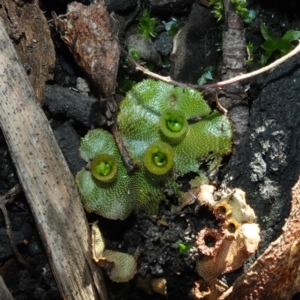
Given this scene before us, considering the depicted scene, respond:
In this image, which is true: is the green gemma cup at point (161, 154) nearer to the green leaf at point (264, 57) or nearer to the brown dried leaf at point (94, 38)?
the brown dried leaf at point (94, 38)

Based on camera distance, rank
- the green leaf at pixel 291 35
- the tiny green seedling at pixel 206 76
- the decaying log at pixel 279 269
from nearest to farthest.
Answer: the decaying log at pixel 279 269 < the green leaf at pixel 291 35 < the tiny green seedling at pixel 206 76

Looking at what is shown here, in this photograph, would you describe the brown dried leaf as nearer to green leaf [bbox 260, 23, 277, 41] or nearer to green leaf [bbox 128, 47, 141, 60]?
green leaf [bbox 128, 47, 141, 60]

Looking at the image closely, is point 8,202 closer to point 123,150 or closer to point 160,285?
point 123,150

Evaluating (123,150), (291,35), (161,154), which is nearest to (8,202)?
(123,150)

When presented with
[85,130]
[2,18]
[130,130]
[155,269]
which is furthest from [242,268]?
[2,18]

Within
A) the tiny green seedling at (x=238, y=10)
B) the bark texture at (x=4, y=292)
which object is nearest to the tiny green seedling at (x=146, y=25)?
the tiny green seedling at (x=238, y=10)
